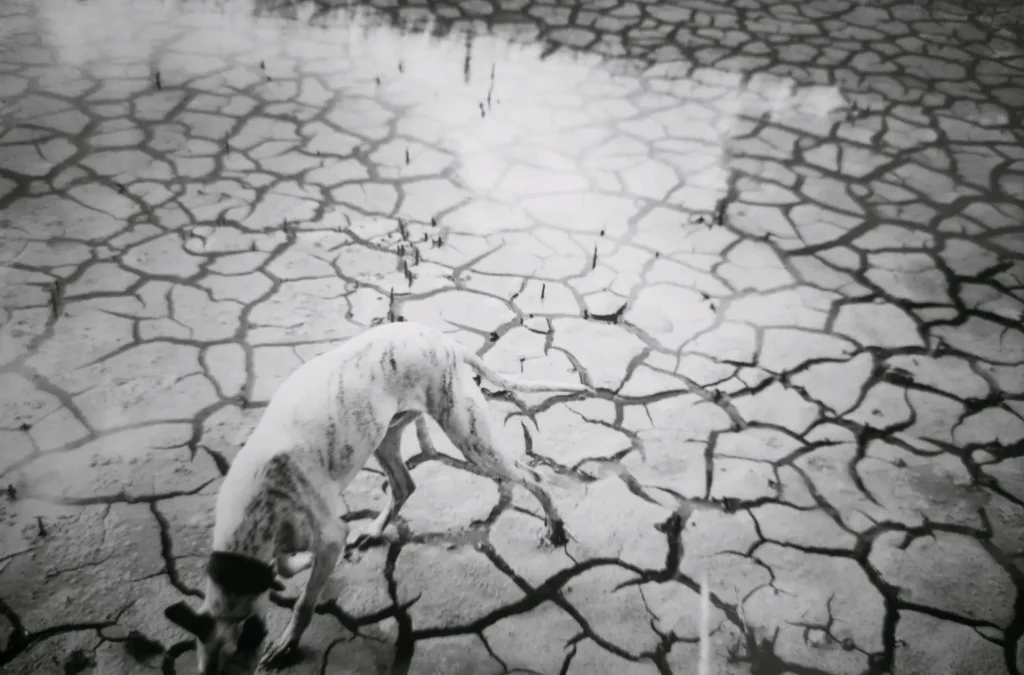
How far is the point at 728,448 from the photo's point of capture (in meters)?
2.88

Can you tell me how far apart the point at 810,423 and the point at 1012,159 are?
12.4 ft

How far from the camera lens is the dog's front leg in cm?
177

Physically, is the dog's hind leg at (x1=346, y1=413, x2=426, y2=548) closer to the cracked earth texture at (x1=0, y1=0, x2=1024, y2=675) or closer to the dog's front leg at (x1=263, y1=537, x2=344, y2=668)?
the cracked earth texture at (x1=0, y1=0, x2=1024, y2=675)

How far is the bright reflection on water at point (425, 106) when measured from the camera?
458cm

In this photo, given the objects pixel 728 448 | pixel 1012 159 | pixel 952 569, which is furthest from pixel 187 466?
pixel 1012 159

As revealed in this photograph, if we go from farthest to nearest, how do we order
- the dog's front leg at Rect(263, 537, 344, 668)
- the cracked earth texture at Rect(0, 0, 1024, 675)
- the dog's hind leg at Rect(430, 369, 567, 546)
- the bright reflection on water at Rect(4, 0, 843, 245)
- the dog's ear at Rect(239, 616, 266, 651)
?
the bright reflection on water at Rect(4, 0, 843, 245), the cracked earth texture at Rect(0, 0, 1024, 675), the dog's hind leg at Rect(430, 369, 567, 546), the dog's front leg at Rect(263, 537, 344, 668), the dog's ear at Rect(239, 616, 266, 651)

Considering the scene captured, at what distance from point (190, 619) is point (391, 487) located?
3.26ft

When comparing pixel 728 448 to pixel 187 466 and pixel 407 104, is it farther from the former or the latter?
pixel 407 104

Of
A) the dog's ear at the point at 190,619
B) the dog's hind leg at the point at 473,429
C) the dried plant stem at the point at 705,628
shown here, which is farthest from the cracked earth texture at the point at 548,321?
the dog's ear at the point at 190,619

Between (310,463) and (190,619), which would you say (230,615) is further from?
(310,463)

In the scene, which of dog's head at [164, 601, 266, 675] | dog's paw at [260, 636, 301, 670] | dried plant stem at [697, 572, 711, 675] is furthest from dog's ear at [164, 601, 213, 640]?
dried plant stem at [697, 572, 711, 675]

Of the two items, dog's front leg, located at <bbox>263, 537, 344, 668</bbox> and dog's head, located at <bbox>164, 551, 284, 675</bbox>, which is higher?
dog's head, located at <bbox>164, 551, 284, 675</bbox>

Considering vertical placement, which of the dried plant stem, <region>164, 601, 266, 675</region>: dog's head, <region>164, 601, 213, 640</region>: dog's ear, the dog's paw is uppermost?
<region>164, 601, 213, 640</region>: dog's ear

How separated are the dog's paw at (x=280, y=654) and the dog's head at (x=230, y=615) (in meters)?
0.47
